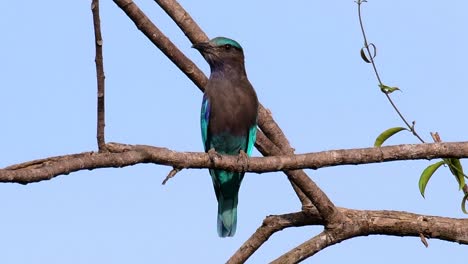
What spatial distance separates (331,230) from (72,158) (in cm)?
260

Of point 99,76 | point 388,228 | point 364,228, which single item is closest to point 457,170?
point 388,228

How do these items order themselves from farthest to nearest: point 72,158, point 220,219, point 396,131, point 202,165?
point 220,219 < point 396,131 < point 202,165 < point 72,158

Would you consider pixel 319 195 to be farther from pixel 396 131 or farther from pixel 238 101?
pixel 238 101

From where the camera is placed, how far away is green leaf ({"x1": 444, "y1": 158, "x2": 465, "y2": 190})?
609cm

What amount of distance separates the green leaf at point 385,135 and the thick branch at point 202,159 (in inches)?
20.4

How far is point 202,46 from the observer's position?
24.1 ft

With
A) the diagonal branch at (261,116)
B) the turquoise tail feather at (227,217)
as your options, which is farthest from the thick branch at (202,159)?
the turquoise tail feather at (227,217)

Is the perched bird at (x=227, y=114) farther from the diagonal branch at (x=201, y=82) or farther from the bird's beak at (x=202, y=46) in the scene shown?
the diagonal branch at (x=201, y=82)

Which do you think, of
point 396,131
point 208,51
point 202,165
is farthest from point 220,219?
point 202,165

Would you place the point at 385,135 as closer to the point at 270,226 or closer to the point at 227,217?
the point at 270,226

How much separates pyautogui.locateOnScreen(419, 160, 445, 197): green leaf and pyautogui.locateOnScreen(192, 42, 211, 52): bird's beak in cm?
219

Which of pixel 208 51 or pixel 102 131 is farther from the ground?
pixel 208 51

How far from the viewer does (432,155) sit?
18.5ft

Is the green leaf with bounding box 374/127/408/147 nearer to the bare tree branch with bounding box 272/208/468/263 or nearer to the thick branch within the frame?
the thick branch
